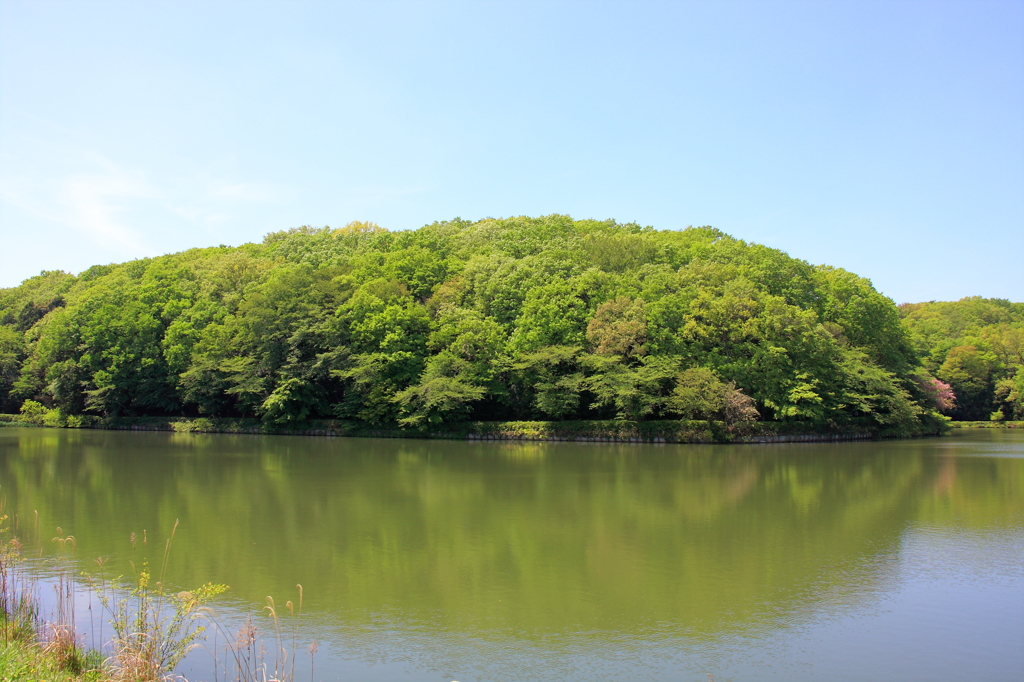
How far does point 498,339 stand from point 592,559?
93.6 feet

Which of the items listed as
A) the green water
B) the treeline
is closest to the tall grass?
the green water

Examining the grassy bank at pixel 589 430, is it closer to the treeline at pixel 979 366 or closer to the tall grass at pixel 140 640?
the treeline at pixel 979 366

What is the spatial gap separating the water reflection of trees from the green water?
0.06m

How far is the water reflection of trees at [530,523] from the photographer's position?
29.8 feet

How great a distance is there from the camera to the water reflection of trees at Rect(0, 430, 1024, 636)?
29.8 feet

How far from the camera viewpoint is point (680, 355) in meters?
35.5

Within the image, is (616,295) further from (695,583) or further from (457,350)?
(695,583)

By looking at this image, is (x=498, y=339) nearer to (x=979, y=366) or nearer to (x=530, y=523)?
(x=530, y=523)

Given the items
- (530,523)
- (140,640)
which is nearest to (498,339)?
(530,523)

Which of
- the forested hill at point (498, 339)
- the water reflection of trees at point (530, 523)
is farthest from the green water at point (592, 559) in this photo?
the forested hill at point (498, 339)

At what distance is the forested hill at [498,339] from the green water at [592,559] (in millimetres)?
12582

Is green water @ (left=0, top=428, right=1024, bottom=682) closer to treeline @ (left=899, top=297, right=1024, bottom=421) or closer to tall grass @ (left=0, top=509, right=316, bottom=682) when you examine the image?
tall grass @ (left=0, top=509, right=316, bottom=682)

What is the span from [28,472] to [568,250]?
31404mm

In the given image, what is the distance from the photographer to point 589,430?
34688mm
